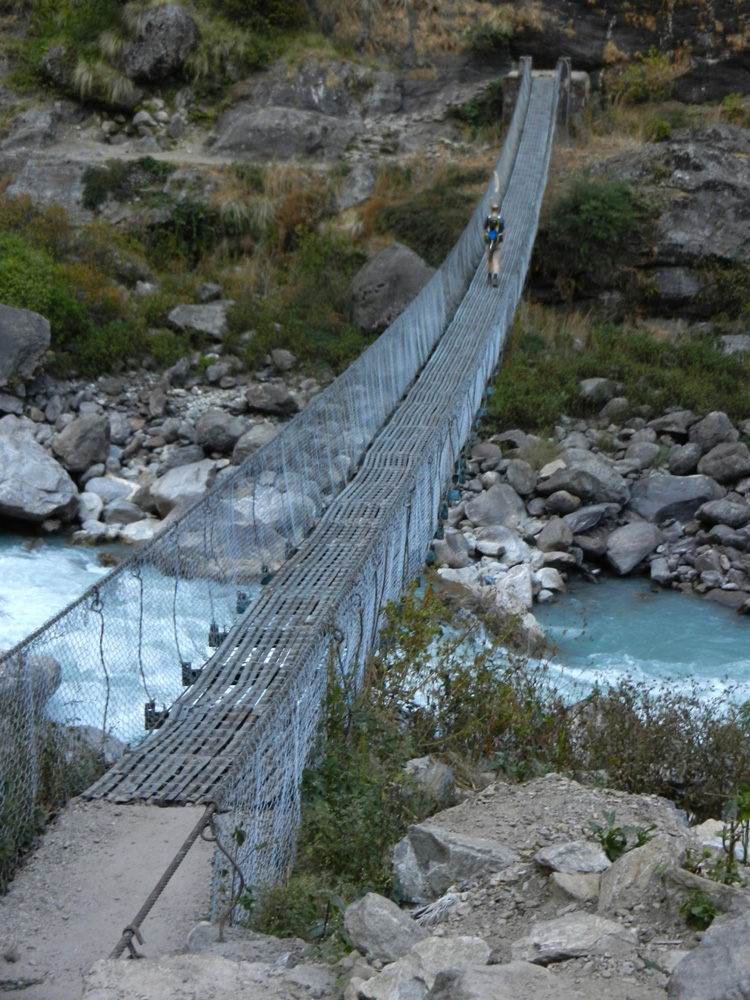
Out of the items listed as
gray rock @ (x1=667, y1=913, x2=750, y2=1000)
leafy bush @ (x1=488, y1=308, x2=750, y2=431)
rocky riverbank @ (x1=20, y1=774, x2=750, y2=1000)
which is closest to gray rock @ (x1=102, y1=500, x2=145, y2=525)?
leafy bush @ (x1=488, y1=308, x2=750, y2=431)

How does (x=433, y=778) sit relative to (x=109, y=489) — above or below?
above

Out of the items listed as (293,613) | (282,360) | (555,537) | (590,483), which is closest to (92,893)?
(293,613)

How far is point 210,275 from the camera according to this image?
16797 mm

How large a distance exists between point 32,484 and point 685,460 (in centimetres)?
705

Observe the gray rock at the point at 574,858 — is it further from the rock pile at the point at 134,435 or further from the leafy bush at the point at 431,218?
the leafy bush at the point at 431,218

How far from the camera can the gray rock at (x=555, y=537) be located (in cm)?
1109

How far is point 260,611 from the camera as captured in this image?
659 cm

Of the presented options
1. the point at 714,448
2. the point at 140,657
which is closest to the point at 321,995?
the point at 140,657

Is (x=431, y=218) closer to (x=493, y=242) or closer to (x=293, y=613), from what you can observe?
(x=493, y=242)

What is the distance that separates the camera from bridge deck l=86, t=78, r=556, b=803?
4.97 m

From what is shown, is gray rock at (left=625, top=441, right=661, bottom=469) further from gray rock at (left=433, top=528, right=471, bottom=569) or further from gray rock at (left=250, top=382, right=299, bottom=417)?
gray rock at (left=250, top=382, right=299, bottom=417)

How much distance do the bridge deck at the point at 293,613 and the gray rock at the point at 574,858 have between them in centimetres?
127

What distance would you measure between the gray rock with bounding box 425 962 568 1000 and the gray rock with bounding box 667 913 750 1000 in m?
0.28

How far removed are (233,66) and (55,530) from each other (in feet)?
38.5
